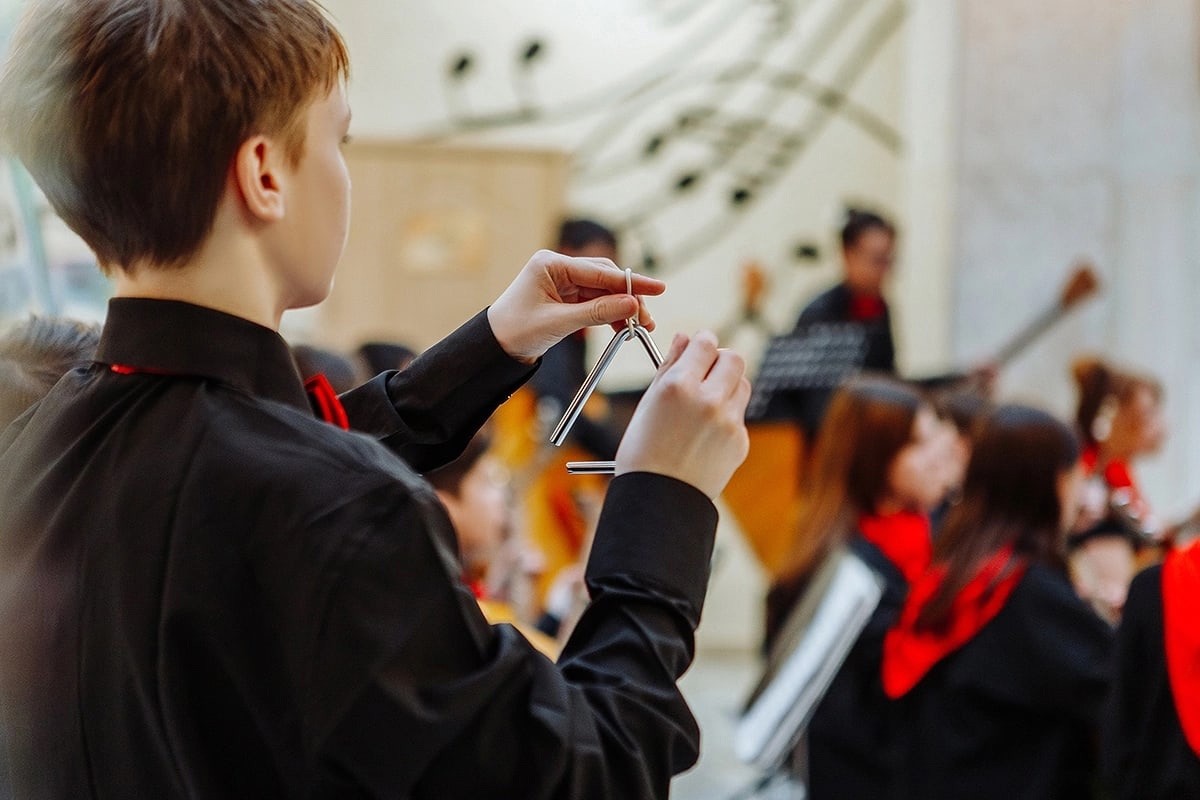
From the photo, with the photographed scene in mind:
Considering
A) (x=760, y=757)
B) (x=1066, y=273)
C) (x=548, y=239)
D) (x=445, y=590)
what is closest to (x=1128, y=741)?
(x=760, y=757)

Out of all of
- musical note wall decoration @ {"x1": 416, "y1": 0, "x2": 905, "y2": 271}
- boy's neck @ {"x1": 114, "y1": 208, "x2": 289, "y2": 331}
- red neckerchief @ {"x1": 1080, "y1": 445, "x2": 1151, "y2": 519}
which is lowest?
red neckerchief @ {"x1": 1080, "y1": 445, "x2": 1151, "y2": 519}

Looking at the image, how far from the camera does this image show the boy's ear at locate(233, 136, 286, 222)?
90 centimetres

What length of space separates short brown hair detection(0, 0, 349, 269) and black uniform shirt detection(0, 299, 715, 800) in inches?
2.5

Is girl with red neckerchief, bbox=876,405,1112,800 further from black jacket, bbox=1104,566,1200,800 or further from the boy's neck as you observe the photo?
the boy's neck

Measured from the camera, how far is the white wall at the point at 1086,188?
5.91 m

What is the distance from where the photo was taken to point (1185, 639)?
206 centimetres

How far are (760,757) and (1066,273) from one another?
3841 mm

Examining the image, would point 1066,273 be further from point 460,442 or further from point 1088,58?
point 460,442

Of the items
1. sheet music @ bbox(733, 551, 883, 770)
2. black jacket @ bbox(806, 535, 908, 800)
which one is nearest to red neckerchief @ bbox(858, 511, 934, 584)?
black jacket @ bbox(806, 535, 908, 800)

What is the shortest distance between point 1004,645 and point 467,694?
2207 mm

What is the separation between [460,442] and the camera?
126cm

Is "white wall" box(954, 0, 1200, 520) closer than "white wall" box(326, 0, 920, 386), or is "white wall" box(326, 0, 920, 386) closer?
"white wall" box(954, 0, 1200, 520)

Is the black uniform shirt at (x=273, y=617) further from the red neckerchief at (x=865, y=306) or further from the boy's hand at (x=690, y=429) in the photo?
the red neckerchief at (x=865, y=306)

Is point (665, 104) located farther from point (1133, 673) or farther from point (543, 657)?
point (543, 657)
